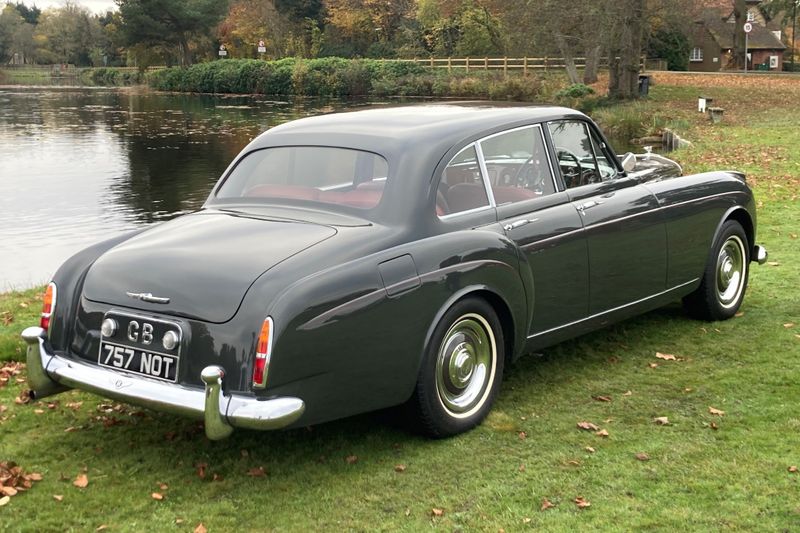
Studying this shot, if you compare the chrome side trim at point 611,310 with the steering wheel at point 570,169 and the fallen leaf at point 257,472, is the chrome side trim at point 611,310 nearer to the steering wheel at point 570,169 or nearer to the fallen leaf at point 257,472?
the steering wheel at point 570,169

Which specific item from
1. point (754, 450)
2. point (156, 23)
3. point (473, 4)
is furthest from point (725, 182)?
point (156, 23)

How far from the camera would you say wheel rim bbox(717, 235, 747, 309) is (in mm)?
6867

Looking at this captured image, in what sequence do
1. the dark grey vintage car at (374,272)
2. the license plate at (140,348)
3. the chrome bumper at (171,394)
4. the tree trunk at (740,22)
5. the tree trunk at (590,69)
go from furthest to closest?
the tree trunk at (740,22), the tree trunk at (590,69), the license plate at (140,348), the dark grey vintage car at (374,272), the chrome bumper at (171,394)

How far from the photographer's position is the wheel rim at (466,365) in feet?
15.5

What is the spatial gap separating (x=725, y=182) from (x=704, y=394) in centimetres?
210

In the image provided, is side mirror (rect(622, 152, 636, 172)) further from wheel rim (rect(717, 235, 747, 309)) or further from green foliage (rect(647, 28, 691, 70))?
green foliage (rect(647, 28, 691, 70))

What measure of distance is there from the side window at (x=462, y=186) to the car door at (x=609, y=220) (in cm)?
77

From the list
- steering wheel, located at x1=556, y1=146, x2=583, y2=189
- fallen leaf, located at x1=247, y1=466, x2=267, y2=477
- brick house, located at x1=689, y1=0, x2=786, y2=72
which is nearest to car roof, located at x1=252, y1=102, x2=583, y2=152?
steering wheel, located at x1=556, y1=146, x2=583, y2=189

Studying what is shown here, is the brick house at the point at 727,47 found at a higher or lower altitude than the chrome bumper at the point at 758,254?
higher

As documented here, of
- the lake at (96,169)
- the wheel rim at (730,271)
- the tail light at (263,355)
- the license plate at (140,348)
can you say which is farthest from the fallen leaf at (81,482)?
the lake at (96,169)

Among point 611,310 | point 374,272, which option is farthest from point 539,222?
point 374,272

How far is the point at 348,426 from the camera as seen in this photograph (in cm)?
500

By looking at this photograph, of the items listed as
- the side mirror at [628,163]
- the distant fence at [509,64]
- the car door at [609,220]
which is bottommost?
the car door at [609,220]

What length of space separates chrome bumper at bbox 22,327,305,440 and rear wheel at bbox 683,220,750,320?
3862mm
